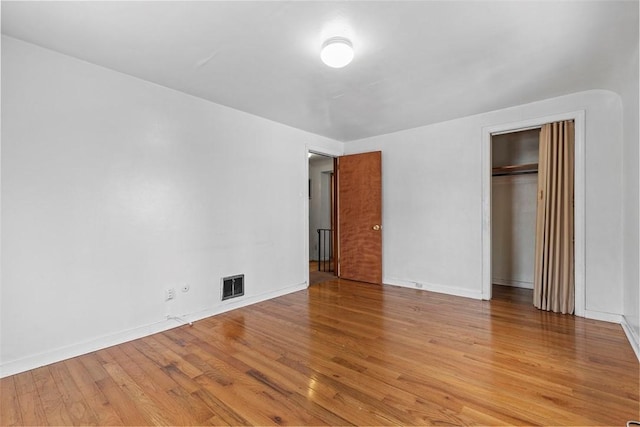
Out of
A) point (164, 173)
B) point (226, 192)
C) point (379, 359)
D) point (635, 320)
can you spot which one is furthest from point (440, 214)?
point (164, 173)

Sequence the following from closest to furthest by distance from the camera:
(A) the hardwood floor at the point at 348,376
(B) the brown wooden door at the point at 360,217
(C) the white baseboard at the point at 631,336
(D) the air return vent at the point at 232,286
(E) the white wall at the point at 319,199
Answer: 1. (A) the hardwood floor at the point at 348,376
2. (C) the white baseboard at the point at 631,336
3. (D) the air return vent at the point at 232,286
4. (B) the brown wooden door at the point at 360,217
5. (E) the white wall at the point at 319,199

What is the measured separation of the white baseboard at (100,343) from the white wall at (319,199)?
3.87 meters

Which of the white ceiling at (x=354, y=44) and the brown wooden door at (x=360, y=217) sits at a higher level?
the white ceiling at (x=354, y=44)

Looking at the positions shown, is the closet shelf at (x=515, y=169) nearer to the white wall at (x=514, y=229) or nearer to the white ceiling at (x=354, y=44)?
the white wall at (x=514, y=229)

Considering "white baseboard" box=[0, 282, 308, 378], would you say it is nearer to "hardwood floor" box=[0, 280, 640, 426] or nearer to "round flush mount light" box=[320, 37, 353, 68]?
"hardwood floor" box=[0, 280, 640, 426]

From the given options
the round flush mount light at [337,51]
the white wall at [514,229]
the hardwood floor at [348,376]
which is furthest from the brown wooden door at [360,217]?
the round flush mount light at [337,51]

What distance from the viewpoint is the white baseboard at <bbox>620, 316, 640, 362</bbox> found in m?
2.43

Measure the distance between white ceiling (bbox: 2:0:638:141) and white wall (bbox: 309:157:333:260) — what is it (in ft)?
13.2

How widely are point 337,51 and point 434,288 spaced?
11.5ft

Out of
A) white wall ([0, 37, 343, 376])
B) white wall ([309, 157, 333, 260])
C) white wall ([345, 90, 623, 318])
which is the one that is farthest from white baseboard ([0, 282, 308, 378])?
white wall ([309, 157, 333, 260])

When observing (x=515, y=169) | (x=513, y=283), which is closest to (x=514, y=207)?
(x=515, y=169)

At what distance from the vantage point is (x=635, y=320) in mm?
2580

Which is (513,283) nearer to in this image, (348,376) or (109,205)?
(348,376)

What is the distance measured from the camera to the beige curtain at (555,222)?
3367mm
